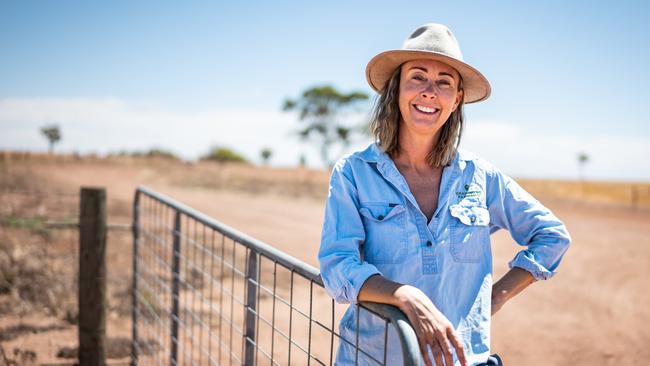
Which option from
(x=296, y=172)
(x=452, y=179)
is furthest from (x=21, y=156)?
(x=452, y=179)

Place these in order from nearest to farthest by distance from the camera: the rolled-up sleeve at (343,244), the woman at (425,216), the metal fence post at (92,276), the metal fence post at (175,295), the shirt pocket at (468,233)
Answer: the rolled-up sleeve at (343,244), the woman at (425,216), the shirt pocket at (468,233), the metal fence post at (175,295), the metal fence post at (92,276)

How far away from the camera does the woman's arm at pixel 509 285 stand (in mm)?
2107

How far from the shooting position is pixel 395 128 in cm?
214

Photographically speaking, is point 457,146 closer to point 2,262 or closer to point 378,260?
point 378,260

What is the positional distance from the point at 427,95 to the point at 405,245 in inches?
22.1

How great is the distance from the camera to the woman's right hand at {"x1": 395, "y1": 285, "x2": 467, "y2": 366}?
147 cm

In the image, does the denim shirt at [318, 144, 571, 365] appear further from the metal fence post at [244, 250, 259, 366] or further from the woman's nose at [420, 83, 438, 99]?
the metal fence post at [244, 250, 259, 366]

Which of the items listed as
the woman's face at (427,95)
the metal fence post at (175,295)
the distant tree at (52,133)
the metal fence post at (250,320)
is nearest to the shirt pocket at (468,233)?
the woman's face at (427,95)

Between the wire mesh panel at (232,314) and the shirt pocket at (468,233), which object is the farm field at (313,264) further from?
the shirt pocket at (468,233)

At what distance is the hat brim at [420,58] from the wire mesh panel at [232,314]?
2.69ft

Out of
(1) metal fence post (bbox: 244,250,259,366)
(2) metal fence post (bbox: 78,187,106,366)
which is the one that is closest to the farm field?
(2) metal fence post (bbox: 78,187,106,366)

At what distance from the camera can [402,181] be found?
195cm

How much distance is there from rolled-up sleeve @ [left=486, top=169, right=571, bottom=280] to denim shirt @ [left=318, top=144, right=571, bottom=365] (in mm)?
10

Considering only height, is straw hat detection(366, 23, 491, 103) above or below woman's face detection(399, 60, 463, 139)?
above
